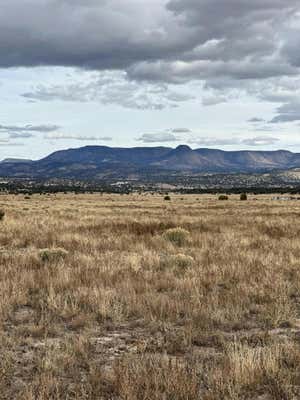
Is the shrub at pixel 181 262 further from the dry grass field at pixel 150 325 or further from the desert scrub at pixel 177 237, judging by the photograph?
the desert scrub at pixel 177 237

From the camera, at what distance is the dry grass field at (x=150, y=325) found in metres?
5.40

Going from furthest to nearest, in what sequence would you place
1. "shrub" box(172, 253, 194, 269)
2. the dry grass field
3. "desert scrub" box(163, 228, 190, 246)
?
"desert scrub" box(163, 228, 190, 246), "shrub" box(172, 253, 194, 269), the dry grass field

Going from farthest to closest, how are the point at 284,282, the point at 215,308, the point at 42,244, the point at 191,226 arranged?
the point at 191,226 → the point at 42,244 → the point at 284,282 → the point at 215,308

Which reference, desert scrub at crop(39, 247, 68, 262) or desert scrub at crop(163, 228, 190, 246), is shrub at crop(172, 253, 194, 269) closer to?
desert scrub at crop(39, 247, 68, 262)

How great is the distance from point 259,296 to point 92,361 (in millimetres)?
4312

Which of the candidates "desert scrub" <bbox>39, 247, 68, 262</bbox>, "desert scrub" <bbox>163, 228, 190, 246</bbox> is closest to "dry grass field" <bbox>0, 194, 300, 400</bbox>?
"desert scrub" <bbox>39, 247, 68, 262</bbox>

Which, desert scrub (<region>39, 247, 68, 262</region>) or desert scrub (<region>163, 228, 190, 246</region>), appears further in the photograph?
desert scrub (<region>163, 228, 190, 246</region>)

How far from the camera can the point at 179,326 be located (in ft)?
25.7

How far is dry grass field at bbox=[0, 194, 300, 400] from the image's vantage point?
5402 mm

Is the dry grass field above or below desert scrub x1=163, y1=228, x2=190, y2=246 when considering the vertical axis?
above

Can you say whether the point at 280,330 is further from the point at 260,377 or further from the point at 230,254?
the point at 230,254

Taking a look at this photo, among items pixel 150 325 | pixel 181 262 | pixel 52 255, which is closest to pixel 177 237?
pixel 181 262

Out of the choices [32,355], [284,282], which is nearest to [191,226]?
[284,282]

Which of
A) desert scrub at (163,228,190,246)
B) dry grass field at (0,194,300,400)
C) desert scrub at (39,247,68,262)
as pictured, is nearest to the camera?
dry grass field at (0,194,300,400)
